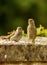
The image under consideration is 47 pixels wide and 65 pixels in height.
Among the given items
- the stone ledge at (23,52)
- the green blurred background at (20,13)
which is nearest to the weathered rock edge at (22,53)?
the stone ledge at (23,52)

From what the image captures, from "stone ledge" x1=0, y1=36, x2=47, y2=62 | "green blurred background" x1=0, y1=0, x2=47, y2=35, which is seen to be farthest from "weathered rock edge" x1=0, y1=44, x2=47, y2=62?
"green blurred background" x1=0, y1=0, x2=47, y2=35

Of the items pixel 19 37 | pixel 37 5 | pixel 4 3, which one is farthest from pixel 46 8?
pixel 19 37

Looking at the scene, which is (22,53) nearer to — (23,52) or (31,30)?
(23,52)

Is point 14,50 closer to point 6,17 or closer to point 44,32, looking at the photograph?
point 44,32

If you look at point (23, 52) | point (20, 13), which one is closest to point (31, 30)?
point (23, 52)

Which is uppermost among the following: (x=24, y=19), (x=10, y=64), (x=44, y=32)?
(x=24, y=19)

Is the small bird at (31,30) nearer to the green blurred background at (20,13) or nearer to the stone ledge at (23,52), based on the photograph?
the stone ledge at (23,52)

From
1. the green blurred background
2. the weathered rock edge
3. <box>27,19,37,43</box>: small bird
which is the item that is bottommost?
the weathered rock edge

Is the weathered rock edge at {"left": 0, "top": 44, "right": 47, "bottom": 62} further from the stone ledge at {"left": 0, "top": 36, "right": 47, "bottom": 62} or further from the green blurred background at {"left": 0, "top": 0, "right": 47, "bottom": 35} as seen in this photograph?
the green blurred background at {"left": 0, "top": 0, "right": 47, "bottom": 35}
